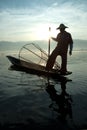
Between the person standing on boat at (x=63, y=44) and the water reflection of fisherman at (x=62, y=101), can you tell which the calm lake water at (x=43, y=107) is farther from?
the person standing on boat at (x=63, y=44)

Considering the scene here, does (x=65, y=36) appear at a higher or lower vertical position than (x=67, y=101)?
higher

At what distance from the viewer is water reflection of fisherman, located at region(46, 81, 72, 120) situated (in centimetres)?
801

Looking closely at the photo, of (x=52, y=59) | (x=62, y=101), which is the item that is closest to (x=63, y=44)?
(x=52, y=59)

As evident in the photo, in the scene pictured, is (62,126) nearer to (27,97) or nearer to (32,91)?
(27,97)

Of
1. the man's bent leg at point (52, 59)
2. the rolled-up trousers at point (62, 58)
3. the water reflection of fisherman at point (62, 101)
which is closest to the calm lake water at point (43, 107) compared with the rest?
the water reflection of fisherman at point (62, 101)

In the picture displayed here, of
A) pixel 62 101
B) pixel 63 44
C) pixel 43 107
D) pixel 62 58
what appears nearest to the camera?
pixel 43 107

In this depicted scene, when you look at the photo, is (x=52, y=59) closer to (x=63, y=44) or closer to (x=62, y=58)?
(x=62, y=58)

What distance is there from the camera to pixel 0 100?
9.34 m

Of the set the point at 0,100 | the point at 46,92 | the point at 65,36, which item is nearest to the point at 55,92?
the point at 46,92

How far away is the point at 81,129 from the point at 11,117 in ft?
7.11

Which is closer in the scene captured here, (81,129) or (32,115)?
(81,129)

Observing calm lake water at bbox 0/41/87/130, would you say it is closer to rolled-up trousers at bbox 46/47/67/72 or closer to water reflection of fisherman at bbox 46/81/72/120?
water reflection of fisherman at bbox 46/81/72/120

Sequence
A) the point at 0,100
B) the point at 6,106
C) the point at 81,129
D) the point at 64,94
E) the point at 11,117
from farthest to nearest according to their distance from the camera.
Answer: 1. the point at 64,94
2. the point at 0,100
3. the point at 6,106
4. the point at 11,117
5. the point at 81,129

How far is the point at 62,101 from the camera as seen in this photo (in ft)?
31.0
